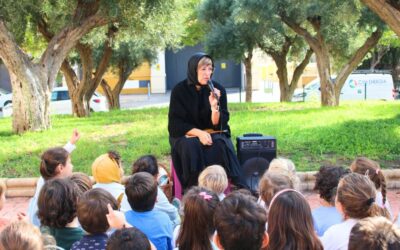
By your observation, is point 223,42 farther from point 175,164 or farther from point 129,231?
point 129,231

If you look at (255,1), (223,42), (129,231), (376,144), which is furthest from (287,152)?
(223,42)

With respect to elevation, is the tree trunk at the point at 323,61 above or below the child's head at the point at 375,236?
above

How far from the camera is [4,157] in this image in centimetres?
846

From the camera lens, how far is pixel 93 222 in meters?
2.89

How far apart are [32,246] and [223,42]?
19.1 m

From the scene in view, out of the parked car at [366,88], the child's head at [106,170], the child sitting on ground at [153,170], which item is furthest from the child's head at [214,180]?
the parked car at [366,88]

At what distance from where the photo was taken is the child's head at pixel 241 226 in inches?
98.2

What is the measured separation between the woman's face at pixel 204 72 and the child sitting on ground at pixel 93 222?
267cm

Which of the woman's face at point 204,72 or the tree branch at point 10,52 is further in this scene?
the tree branch at point 10,52

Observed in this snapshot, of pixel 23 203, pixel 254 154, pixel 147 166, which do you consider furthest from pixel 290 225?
pixel 23 203

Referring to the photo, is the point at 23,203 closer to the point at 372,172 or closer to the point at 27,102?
the point at 372,172

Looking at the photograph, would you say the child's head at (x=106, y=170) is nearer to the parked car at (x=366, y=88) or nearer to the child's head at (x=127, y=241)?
the child's head at (x=127, y=241)

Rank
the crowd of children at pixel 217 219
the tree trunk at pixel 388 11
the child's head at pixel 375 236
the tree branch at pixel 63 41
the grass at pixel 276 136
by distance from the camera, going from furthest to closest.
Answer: the tree branch at pixel 63 41 < the tree trunk at pixel 388 11 < the grass at pixel 276 136 < the crowd of children at pixel 217 219 < the child's head at pixel 375 236

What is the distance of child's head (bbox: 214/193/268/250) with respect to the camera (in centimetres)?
249
